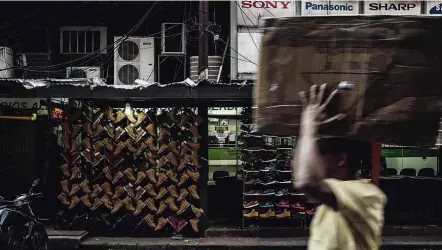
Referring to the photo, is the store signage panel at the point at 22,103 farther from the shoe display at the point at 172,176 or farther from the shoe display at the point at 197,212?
the shoe display at the point at 197,212

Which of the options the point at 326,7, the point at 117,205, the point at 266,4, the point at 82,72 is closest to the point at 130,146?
the point at 117,205

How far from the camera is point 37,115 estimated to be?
1281cm

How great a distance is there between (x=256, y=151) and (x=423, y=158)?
418 cm

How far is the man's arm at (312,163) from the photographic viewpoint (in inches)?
94.0

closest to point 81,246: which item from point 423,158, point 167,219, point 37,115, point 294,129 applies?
point 167,219

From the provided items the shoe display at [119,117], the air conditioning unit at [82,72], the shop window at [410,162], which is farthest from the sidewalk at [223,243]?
the air conditioning unit at [82,72]

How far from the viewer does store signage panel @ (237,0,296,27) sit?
41.2 feet

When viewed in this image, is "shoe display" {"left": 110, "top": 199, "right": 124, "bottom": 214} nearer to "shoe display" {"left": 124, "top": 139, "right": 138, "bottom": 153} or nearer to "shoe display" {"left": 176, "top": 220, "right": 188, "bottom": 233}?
"shoe display" {"left": 124, "top": 139, "right": 138, "bottom": 153}

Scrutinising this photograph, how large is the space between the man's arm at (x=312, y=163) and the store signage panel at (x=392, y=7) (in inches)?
430

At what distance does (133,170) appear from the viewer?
11.6 meters

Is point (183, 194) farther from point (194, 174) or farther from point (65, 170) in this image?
point (65, 170)

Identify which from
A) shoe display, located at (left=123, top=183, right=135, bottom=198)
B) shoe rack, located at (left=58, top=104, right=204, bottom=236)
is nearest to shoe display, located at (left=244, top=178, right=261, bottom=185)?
shoe rack, located at (left=58, top=104, right=204, bottom=236)

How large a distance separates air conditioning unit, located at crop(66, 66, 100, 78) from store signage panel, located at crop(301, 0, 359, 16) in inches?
197

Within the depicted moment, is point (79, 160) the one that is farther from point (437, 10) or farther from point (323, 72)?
point (323, 72)
